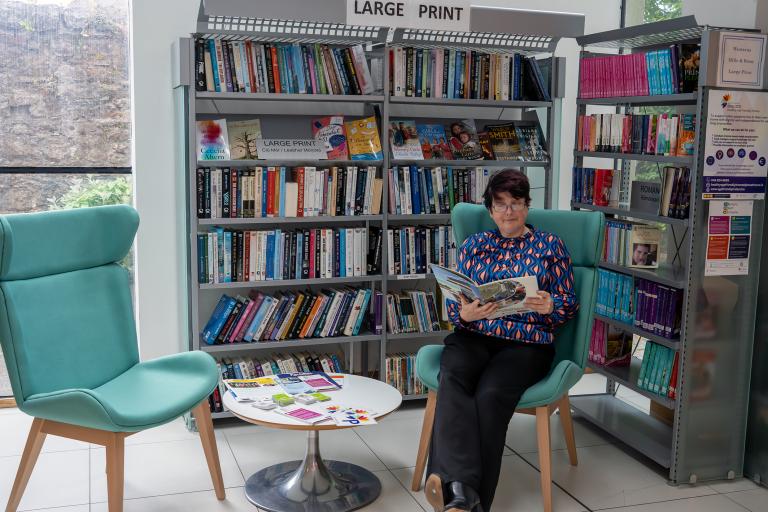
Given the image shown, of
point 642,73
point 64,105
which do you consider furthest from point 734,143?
point 64,105

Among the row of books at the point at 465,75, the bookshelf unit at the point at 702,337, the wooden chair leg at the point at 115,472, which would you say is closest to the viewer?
the wooden chair leg at the point at 115,472

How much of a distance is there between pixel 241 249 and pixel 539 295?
143cm

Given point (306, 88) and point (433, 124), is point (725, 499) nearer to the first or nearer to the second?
point (433, 124)

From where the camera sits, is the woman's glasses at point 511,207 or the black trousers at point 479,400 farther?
the woman's glasses at point 511,207

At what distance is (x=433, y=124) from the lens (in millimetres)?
4266

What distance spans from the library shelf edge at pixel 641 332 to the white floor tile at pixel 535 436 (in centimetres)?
52

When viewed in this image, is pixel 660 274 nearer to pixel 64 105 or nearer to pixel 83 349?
pixel 83 349

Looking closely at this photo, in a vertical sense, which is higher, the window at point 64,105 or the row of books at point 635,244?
the window at point 64,105

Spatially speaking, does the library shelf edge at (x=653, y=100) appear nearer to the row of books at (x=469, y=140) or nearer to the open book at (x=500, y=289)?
the row of books at (x=469, y=140)

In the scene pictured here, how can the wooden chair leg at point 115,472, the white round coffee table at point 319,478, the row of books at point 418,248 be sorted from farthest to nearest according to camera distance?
the row of books at point 418,248
the white round coffee table at point 319,478
the wooden chair leg at point 115,472

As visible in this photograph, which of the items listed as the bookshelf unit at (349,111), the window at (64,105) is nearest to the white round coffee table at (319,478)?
the bookshelf unit at (349,111)

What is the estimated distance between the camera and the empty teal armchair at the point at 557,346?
3066mm

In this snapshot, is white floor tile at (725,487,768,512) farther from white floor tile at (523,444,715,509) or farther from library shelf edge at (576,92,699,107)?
library shelf edge at (576,92,699,107)

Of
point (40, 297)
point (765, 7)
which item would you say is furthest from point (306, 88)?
point (765, 7)
